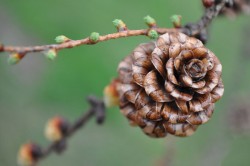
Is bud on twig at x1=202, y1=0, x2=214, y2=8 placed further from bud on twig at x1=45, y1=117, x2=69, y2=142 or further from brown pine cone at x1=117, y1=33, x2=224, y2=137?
bud on twig at x1=45, y1=117, x2=69, y2=142

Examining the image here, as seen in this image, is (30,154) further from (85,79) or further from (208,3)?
(85,79)

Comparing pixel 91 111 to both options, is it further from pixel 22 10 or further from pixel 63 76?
pixel 22 10

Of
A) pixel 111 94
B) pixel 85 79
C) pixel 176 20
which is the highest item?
pixel 85 79

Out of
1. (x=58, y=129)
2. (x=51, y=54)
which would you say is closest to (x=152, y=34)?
(x=51, y=54)

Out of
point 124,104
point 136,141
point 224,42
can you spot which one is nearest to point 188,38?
point 124,104

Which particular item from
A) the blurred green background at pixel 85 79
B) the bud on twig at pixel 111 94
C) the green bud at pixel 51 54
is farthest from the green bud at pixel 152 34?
the blurred green background at pixel 85 79
